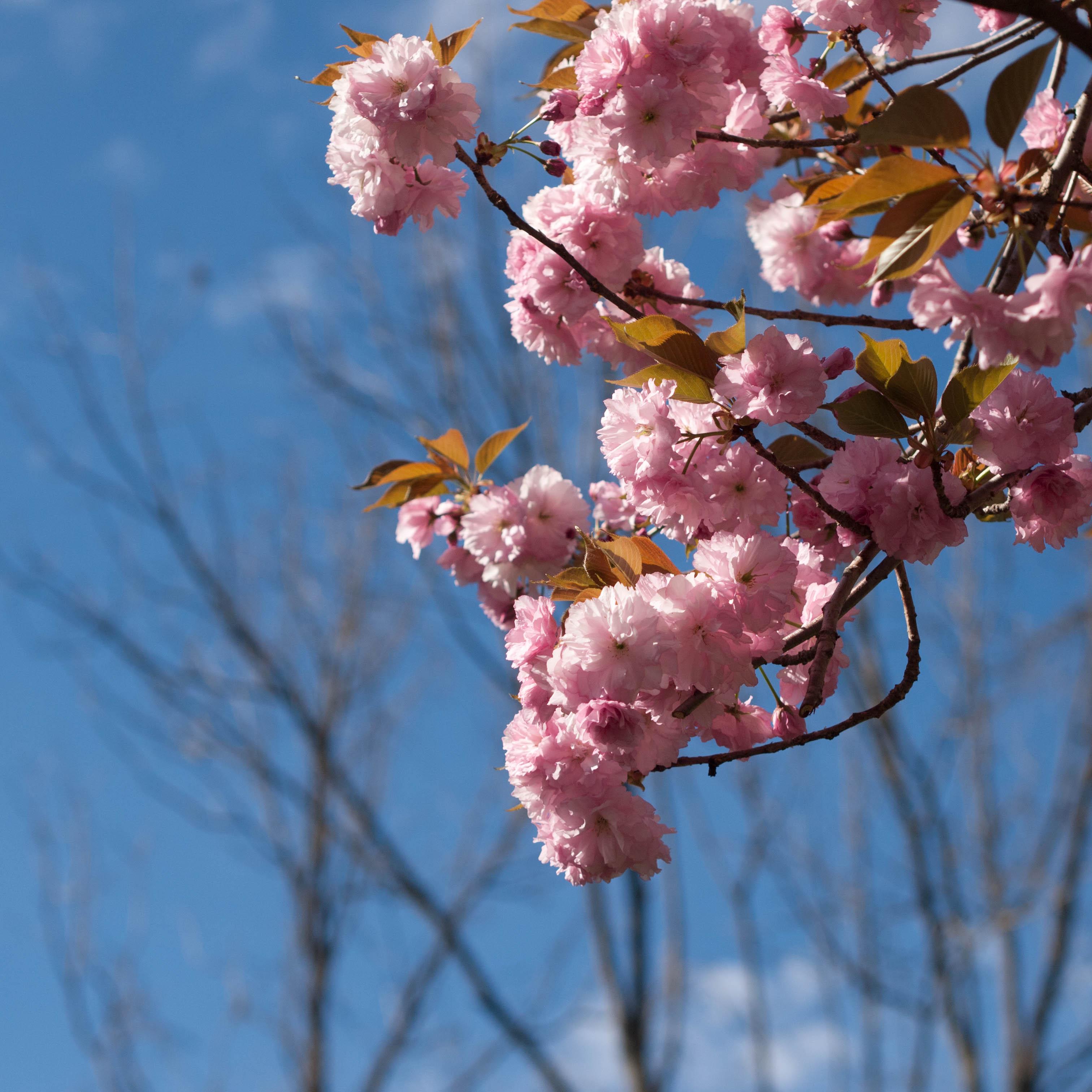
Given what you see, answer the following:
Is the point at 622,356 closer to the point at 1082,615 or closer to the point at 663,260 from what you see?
the point at 663,260

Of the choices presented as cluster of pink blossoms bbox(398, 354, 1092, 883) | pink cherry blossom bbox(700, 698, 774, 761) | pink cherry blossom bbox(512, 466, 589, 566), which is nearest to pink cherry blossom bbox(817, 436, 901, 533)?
cluster of pink blossoms bbox(398, 354, 1092, 883)

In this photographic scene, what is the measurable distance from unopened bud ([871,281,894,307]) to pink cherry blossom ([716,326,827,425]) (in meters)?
0.53

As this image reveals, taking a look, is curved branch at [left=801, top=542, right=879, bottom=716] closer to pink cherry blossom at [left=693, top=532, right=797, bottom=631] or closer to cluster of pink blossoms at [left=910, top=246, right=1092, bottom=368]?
pink cherry blossom at [left=693, top=532, right=797, bottom=631]

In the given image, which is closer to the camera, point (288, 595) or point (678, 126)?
point (678, 126)

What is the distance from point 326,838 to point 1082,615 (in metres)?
2.97

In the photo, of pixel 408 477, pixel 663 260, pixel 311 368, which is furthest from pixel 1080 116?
pixel 311 368

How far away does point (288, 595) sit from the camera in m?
4.73

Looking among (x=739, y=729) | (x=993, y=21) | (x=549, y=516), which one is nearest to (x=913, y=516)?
(x=739, y=729)

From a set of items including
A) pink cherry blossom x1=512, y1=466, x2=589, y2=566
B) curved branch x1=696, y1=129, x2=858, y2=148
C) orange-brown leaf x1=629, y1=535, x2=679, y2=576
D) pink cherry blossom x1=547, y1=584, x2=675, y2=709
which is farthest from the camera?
pink cherry blossom x1=512, y1=466, x2=589, y2=566

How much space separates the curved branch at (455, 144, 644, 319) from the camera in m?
1.07

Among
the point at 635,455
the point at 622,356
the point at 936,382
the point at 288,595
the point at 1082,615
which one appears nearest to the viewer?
the point at 936,382

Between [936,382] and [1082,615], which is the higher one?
[1082,615]

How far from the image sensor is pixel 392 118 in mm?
1088

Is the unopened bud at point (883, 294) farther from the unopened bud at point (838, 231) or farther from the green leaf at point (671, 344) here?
the green leaf at point (671, 344)
